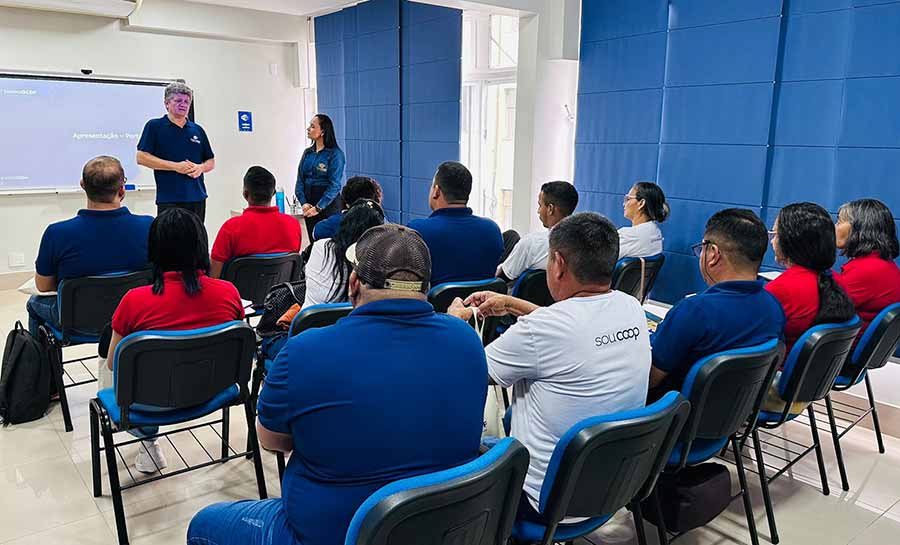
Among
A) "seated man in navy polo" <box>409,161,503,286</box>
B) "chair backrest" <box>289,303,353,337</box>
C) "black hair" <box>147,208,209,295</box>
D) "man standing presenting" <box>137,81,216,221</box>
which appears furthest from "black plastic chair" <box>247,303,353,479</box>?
"man standing presenting" <box>137,81,216,221</box>

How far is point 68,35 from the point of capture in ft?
19.8

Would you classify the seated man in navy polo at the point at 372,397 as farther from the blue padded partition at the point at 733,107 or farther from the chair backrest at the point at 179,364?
the blue padded partition at the point at 733,107

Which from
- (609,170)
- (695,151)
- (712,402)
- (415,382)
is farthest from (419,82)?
(415,382)

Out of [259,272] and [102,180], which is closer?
[102,180]

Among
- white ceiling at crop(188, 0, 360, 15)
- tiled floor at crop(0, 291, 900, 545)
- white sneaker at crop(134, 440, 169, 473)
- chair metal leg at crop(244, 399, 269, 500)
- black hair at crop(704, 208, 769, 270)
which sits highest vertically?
white ceiling at crop(188, 0, 360, 15)

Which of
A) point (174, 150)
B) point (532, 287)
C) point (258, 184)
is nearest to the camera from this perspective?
point (532, 287)

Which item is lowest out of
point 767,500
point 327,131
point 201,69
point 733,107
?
point 767,500

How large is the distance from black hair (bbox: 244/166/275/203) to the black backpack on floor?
4.16ft

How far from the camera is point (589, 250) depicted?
170 cm

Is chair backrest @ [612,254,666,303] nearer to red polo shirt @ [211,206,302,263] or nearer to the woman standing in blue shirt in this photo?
red polo shirt @ [211,206,302,263]

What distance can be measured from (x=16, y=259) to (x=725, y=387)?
6447 mm

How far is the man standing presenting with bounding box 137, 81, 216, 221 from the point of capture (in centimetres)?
419

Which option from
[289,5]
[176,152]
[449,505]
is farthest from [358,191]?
[289,5]

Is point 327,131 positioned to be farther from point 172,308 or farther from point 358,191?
point 172,308
